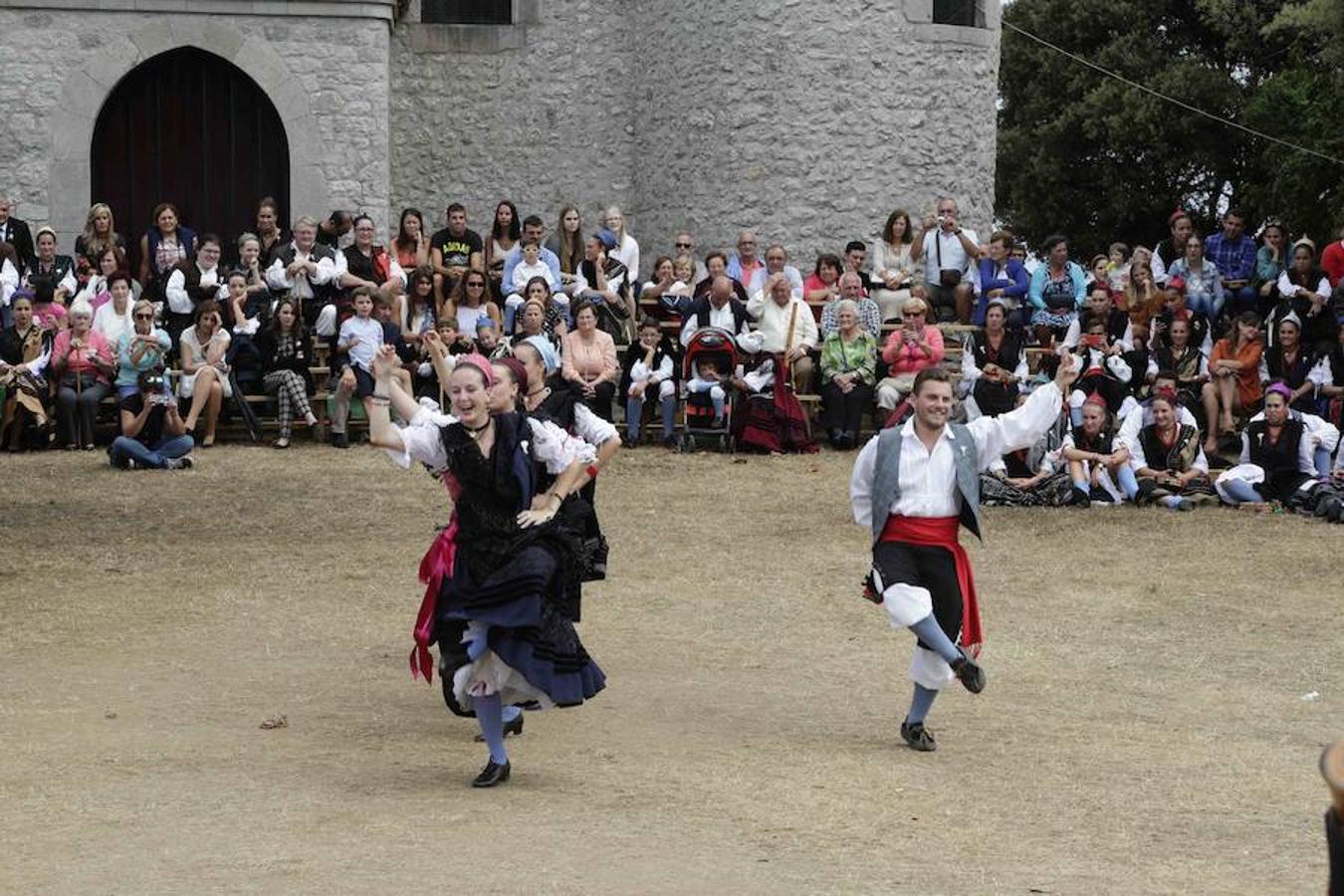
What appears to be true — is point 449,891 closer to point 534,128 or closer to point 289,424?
point 289,424

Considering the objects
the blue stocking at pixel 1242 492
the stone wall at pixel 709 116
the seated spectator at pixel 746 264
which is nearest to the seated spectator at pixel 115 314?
the seated spectator at pixel 746 264

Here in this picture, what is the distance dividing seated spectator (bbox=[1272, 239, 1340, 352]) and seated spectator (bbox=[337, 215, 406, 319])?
741 cm

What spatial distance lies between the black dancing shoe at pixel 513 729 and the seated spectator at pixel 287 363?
9.32 metres

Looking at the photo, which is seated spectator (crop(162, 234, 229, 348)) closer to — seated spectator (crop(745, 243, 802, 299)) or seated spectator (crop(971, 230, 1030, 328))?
seated spectator (crop(745, 243, 802, 299))

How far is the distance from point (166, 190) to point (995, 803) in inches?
625

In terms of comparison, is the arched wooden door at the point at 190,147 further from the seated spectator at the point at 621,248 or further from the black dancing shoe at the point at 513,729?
the black dancing shoe at the point at 513,729

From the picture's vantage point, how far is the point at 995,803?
786cm

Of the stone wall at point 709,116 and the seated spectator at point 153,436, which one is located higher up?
the stone wall at point 709,116

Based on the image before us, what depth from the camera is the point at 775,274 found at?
18812 millimetres

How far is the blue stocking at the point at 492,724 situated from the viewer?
26.4 ft

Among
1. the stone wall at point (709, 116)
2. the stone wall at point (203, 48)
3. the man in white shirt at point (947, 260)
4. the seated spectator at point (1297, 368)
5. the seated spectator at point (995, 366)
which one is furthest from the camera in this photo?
the stone wall at point (709, 116)

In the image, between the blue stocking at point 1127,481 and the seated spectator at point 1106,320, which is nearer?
the blue stocking at point 1127,481

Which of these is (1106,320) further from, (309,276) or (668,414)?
(309,276)

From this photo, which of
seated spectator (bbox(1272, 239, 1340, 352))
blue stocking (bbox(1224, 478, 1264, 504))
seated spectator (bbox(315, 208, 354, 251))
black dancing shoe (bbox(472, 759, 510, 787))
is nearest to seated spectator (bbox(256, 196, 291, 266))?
seated spectator (bbox(315, 208, 354, 251))
